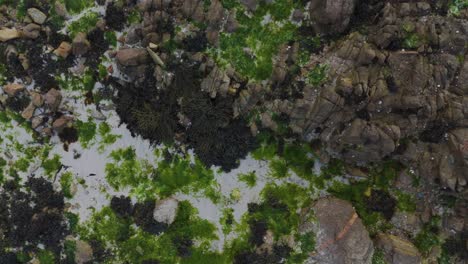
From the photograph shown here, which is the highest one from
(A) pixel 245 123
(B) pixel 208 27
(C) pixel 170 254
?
(B) pixel 208 27

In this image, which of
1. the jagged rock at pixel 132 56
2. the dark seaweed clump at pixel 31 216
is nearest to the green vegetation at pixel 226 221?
Result: the dark seaweed clump at pixel 31 216

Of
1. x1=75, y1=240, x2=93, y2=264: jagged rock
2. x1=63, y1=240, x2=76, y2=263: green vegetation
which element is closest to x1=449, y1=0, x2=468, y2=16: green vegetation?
x1=75, y1=240, x2=93, y2=264: jagged rock

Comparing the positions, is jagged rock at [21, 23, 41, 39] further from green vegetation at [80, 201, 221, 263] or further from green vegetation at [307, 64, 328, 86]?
green vegetation at [307, 64, 328, 86]

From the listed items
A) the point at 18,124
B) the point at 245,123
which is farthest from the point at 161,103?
the point at 18,124

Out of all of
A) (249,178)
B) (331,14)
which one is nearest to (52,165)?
(249,178)

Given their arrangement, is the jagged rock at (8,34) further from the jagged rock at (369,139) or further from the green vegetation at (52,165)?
the jagged rock at (369,139)

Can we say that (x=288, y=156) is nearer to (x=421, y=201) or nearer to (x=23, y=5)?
(x=421, y=201)
